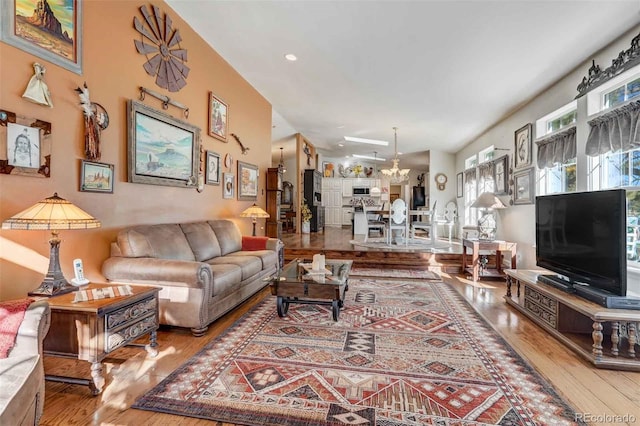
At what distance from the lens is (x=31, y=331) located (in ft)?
4.51

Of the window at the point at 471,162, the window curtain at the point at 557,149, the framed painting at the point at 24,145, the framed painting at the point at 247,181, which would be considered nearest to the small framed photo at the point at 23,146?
the framed painting at the point at 24,145

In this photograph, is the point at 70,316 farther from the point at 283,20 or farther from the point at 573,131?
the point at 573,131

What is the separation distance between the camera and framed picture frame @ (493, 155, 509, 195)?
5.63 meters

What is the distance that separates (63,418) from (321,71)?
15.1 feet

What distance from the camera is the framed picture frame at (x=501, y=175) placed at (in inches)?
222

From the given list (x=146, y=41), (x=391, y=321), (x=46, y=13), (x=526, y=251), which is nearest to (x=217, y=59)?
(x=146, y=41)

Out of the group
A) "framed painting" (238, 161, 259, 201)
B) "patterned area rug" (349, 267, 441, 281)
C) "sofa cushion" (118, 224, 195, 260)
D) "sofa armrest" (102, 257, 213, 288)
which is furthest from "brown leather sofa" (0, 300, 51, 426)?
"patterned area rug" (349, 267, 441, 281)

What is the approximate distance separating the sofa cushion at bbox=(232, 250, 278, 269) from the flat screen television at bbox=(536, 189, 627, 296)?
3.21 m

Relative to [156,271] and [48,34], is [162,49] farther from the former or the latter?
[156,271]

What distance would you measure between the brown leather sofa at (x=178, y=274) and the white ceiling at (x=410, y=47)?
2.59m

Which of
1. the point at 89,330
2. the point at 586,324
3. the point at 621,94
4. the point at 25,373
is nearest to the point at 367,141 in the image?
the point at 621,94

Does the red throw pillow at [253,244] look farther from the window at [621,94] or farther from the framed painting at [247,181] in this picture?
the window at [621,94]

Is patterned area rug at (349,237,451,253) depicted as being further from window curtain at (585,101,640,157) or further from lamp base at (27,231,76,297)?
lamp base at (27,231,76,297)

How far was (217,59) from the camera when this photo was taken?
4449mm
